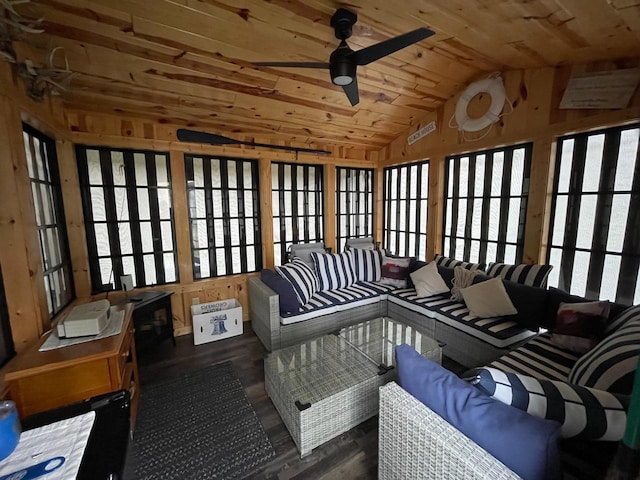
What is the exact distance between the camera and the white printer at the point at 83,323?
162cm

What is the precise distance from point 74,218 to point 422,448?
3.28 metres

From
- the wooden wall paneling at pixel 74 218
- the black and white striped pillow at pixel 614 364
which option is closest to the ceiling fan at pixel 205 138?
the wooden wall paneling at pixel 74 218

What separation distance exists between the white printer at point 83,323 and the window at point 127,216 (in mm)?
1270

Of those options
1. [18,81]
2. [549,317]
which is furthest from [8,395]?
[549,317]

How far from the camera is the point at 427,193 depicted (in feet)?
12.5

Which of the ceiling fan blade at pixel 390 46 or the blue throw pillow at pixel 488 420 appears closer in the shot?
the blue throw pillow at pixel 488 420

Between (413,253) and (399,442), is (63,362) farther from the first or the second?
(413,253)

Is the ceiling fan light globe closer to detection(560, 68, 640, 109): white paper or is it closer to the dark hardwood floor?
detection(560, 68, 640, 109): white paper

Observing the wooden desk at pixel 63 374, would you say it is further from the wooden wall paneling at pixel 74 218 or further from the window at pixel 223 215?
the window at pixel 223 215

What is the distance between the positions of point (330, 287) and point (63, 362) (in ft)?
7.98

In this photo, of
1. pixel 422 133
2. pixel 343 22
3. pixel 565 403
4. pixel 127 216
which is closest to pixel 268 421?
pixel 565 403

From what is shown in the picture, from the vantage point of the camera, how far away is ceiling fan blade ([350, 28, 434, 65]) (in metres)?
1.50

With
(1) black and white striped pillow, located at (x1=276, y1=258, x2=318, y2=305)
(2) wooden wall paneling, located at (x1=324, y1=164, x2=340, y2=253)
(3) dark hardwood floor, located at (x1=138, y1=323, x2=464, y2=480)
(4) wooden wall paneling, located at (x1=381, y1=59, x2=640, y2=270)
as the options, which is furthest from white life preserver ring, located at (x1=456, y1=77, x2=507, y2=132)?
(3) dark hardwood floor, located at (x1=138, y1=323, x2=464, y2=480)

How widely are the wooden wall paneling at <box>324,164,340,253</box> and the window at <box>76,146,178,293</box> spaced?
2.10 m
